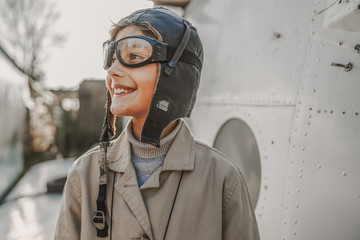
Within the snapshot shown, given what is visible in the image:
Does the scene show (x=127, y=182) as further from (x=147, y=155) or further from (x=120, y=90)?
(x=120, y=90)

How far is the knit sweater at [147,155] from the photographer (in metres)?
1.58

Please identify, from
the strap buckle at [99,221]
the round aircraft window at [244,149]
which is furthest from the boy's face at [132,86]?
the round aircraft window at [244,149]

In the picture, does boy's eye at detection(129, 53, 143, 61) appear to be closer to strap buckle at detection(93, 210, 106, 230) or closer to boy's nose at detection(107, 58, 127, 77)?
boy's nose at detection(107, 58, 127, 77)

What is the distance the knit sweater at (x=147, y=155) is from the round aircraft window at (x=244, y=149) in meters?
1.20

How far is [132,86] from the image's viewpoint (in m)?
1.55

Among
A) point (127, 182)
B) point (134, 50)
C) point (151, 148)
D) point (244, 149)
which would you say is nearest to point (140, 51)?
point (134, 50)

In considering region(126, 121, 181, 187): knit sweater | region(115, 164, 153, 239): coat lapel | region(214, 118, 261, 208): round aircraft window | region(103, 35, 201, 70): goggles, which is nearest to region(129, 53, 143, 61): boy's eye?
region(103, 35, 201, 70): goggles

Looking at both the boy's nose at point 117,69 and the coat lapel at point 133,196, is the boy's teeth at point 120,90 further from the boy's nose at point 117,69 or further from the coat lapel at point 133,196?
the coat lapel at point 133,196

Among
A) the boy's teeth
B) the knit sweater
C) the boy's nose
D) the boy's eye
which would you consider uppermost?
the boy's eye

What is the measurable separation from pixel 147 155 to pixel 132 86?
335 mm

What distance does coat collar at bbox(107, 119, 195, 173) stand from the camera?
1512mm

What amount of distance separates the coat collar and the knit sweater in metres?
0.03

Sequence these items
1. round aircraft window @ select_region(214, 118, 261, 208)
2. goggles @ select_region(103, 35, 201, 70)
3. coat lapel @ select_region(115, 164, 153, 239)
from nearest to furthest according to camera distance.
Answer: coat lapel @ select_region(115, 164, 153, 239) < goggles @ select_region(103, 35, 201, 70) < round aircraft window @ select_region(214, 118, 261, 208)

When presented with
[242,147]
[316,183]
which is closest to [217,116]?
[242,147]
